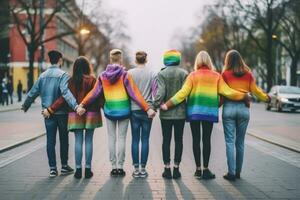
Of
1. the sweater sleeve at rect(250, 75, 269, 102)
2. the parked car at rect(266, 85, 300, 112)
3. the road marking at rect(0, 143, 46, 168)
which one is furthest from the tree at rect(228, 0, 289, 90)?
the sweater sleeve at rect(250, 75, 269, 102)

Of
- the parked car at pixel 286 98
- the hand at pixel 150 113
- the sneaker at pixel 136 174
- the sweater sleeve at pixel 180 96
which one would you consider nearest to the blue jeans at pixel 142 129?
the sneaker at pixel 136 174

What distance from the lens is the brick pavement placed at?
6910mm

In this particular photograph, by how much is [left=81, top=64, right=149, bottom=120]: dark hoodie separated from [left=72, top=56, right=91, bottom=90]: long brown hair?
279mm

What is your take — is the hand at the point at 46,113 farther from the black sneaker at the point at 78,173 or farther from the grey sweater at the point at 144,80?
the grey sweater at the point at 144,80

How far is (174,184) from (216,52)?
6689 cm

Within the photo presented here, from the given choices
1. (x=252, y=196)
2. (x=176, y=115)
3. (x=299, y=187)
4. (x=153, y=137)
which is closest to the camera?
(x=252, y=196)

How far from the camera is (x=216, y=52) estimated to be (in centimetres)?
7356

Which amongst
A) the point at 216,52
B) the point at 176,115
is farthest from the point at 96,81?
the point at 216,52

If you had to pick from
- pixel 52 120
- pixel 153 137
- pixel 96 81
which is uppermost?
pixel 96 81

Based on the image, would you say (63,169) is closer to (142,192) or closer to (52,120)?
(52,120)

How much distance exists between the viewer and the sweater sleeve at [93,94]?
8.16 metres

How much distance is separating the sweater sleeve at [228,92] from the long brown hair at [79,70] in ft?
6.70

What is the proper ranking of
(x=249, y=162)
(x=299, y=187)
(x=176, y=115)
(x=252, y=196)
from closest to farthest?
1. (x=252, y=196)
2. (x=299, y=187)
3. (x=176, y=115)
4. (x=249, y=162)

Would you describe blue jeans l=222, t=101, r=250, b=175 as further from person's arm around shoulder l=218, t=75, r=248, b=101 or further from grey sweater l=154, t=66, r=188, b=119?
grey sweater l=154, t=66, r=188, b=119
